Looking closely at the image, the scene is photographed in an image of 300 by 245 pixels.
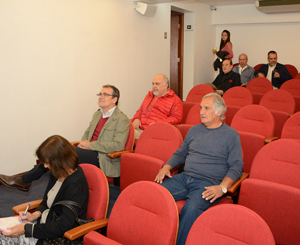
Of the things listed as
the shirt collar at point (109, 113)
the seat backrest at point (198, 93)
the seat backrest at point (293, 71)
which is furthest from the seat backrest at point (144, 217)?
the seat backrest at point (293, 71)

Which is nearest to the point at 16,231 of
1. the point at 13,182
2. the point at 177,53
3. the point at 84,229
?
the point at 84,229

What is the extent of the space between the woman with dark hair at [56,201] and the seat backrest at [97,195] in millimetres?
43

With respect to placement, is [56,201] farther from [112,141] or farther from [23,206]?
[112,141]

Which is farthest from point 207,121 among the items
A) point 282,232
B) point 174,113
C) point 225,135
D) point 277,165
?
point 174,113

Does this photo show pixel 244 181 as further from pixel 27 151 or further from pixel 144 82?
pixel 144 82

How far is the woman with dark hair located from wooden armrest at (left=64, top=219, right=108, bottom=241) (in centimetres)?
10

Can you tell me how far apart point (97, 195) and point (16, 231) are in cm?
48

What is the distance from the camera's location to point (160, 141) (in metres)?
2.81

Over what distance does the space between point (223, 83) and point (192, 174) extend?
394 centimetres

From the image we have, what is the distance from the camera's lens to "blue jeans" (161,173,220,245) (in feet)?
6.46

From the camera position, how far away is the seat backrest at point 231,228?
1242 mm

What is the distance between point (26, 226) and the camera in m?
1.69

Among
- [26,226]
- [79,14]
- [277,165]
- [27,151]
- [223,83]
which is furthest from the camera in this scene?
[223,83]

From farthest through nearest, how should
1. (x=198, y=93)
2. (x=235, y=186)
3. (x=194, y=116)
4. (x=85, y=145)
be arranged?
(x=198, y=93), (x=194, y=116), (x=85, y=145), (x=235, y=186)
